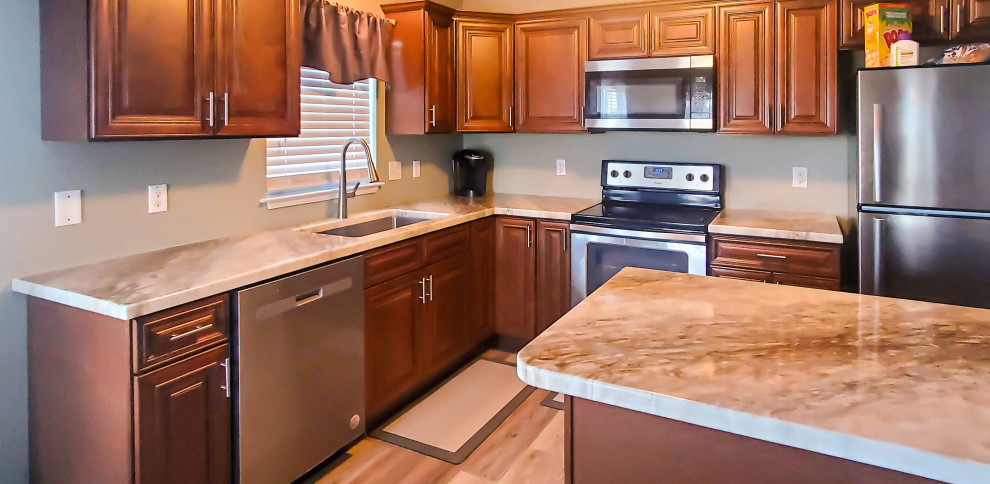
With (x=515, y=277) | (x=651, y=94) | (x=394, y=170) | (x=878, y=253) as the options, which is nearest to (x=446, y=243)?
(x=515, y=277)

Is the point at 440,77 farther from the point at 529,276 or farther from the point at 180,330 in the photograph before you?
the point at 180,330

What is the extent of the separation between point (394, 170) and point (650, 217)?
4.96 ft

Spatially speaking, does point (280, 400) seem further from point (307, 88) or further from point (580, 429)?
point (307, 88)

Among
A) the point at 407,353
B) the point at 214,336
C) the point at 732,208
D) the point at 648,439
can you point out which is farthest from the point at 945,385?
the point at 732,208

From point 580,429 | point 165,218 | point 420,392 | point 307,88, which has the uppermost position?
point 307,88

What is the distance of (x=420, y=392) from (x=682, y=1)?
246 centimetres

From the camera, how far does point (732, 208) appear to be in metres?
3.81

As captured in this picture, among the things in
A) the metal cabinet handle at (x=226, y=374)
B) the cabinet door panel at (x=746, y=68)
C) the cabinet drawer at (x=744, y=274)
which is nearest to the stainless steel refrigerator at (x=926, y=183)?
the cabinet drawer at (x=744, y=274)

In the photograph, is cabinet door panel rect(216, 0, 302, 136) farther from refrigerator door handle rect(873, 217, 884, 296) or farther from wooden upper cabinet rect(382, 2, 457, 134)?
refrigerator door handle rect(873, 217, 884, 296)

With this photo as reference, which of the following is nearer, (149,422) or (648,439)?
(648,439)

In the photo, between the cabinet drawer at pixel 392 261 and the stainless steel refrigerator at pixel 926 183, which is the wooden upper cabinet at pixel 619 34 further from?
the cabinet drawer at pixel 392 261

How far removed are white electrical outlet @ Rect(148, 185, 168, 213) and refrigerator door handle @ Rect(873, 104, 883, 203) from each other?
113 inches

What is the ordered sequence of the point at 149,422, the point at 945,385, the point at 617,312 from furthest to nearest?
the point at 149,422 → the point at 617,312 → the point at 945,385

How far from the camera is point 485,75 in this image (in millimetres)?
3938
